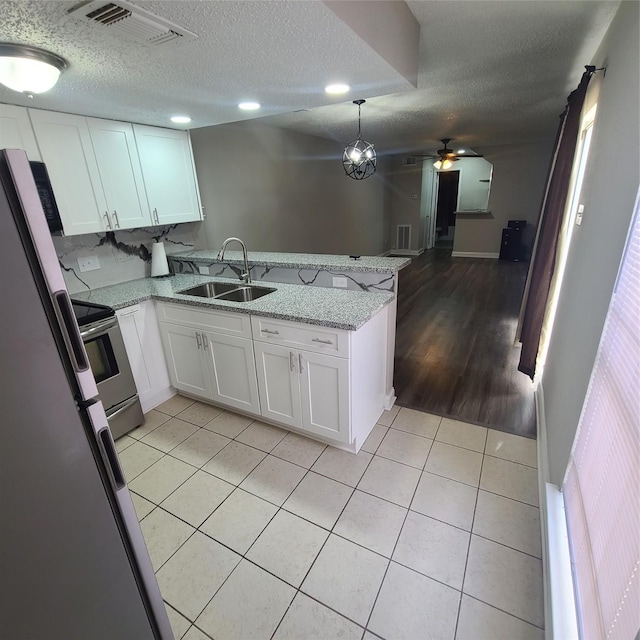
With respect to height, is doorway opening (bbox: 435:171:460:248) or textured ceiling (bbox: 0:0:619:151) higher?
textured ceiling (bbox: 0:0:619:151)

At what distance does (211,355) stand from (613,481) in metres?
2.17

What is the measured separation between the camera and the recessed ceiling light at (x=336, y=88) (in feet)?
6.30

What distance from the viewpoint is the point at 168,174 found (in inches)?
112

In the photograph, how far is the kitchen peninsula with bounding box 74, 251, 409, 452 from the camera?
1.97 meters

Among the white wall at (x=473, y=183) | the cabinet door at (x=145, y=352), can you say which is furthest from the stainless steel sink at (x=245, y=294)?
the white wall at (x=473, y=183)

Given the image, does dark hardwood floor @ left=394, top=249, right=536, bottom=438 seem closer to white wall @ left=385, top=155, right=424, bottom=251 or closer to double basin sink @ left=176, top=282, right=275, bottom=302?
double basin sink @ left=176, top=282, right=275, bottom=302

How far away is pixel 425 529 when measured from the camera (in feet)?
5.45

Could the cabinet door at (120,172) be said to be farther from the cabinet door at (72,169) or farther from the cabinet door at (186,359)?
the cabinet door at (186,359)

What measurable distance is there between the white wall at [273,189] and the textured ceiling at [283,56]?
0.71 metres

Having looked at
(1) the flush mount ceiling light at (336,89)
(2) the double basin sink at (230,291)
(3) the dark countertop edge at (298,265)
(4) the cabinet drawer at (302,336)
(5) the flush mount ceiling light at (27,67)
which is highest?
(1) the flush mount ceiling light at (336,89)

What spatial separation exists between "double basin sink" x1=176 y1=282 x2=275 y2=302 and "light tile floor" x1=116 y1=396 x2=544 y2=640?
0.97 m

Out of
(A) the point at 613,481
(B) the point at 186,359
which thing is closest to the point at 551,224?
(A) the point at 613,481

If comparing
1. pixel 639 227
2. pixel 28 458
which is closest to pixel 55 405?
pixel 28 458

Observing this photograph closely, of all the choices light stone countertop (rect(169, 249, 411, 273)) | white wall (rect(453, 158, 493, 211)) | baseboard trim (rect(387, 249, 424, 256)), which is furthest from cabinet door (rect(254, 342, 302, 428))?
white wall (rect(453, 158, 493, 211))
